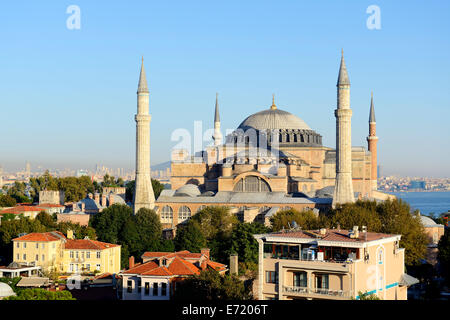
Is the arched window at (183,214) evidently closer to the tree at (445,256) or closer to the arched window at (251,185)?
the arched window at (251,185)

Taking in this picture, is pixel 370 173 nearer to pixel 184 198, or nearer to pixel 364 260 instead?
pixel 184 198

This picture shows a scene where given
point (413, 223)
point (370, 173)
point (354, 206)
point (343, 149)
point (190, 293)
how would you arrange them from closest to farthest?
point (190, 293), point (413, 223), point (354, 206), point (343, 149), point (370, 173)

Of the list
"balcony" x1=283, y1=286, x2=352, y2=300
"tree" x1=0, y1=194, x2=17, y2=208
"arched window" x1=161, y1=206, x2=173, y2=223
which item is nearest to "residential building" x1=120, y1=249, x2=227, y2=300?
"balcony" x1=283, y1=286, x2=352, y2=300

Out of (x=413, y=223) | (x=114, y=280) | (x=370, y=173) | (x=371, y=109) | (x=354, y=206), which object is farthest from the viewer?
(x=371, y=109)

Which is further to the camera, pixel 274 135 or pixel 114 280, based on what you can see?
pixel 274 135

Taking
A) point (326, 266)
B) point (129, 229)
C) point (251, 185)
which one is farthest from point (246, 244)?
point (251, 185)
